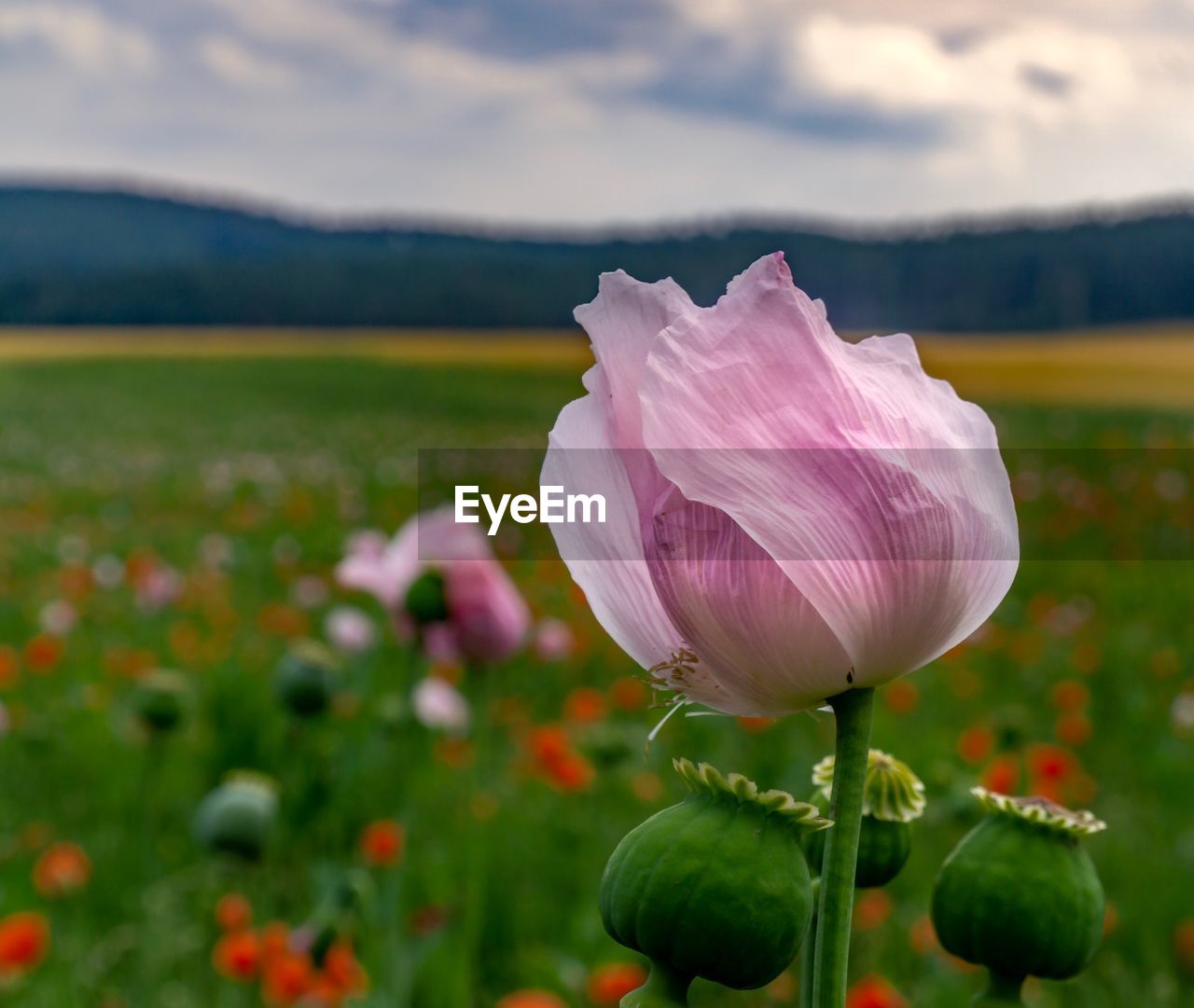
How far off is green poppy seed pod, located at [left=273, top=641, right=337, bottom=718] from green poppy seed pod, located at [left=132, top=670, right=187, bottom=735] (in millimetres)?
139

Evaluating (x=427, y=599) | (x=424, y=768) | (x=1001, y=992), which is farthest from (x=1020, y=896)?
(x=424, y=768)

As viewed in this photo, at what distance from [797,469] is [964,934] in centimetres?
22

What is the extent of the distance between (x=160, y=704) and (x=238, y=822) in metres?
0.28

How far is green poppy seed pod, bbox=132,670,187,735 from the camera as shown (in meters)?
1.74

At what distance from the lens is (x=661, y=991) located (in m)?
0.41

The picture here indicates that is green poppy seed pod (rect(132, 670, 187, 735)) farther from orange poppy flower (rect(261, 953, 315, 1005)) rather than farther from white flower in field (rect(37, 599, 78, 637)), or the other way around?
white flower in field (rect(37, 599, 78, 637))

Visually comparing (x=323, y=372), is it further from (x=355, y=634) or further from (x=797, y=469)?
(x=797, y=469)

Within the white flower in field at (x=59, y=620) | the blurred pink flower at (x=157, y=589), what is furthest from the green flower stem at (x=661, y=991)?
the white flower in field at (x=59, y=620)

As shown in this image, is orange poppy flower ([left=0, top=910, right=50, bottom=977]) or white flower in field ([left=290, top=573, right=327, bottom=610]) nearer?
orange poppy flower ([left=0, top=910, right=50, bottom=977])

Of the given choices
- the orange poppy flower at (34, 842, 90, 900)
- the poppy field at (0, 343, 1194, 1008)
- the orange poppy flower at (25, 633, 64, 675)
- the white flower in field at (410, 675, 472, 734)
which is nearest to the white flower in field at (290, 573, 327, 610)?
the poppy field at (0, 343, 1194, 1008)

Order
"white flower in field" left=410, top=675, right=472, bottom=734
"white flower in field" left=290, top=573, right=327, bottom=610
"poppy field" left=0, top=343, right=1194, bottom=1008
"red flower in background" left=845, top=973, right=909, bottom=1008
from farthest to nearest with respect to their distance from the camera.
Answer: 1. "white flower in field" left=290, top=573, right=327, bottom=610
2. "white flower in field" left=410, top=675, right=472, bottom=734
3. "poppy field" left=0, top=343, right=1194, bottom=1008
4. "red flower in background" left=845, top=973, right=909, bottom=1008

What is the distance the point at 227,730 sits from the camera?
269 cm

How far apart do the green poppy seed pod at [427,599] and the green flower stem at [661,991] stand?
1215 millimetres

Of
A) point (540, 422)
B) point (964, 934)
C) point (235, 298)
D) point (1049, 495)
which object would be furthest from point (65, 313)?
point (964, 934)
